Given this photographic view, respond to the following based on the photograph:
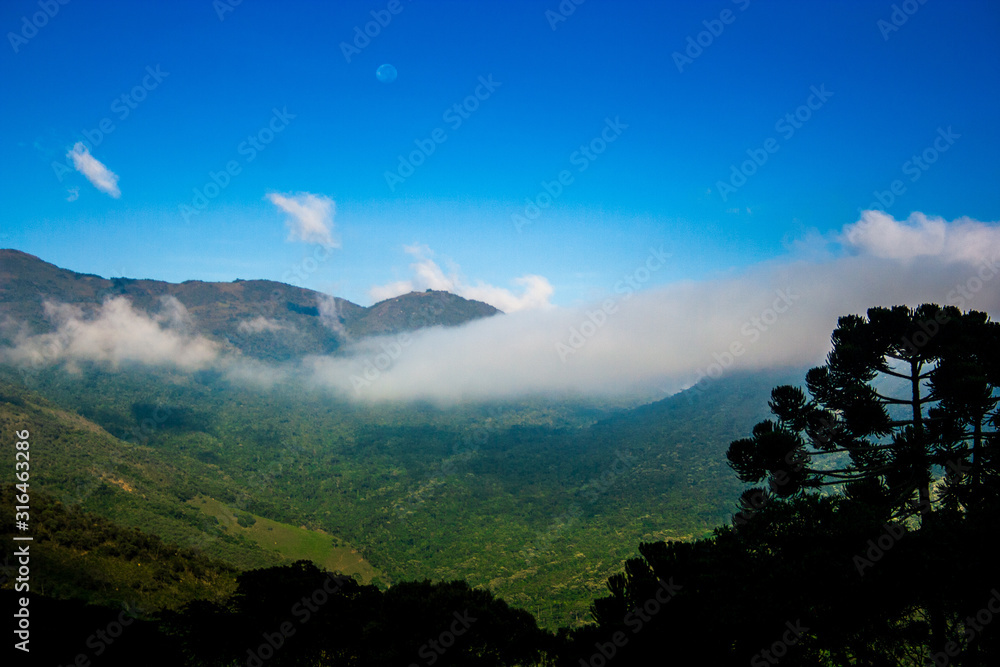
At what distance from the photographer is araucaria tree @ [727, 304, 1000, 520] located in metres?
8.64

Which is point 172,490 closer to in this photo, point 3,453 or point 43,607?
point 3,453

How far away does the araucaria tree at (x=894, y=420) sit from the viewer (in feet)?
28.3

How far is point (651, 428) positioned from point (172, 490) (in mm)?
147975

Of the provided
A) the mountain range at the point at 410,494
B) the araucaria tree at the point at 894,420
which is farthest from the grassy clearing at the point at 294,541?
the araucaria tree at the point at 894,420

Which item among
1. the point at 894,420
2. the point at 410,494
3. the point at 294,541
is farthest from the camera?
the point at 410,494

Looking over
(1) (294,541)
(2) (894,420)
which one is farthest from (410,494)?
(2) (894,420)

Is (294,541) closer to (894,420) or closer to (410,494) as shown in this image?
(410,494)

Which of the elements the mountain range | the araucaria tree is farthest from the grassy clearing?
the araucaria tree

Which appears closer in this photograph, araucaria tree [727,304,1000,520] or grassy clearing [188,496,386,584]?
araucaria tree [727,304,1000,520]

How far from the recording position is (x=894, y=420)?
954cm

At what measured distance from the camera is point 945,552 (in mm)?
7402

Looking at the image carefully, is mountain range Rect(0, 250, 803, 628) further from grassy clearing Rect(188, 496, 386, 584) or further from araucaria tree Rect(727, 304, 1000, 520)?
araucaria tree Rect(727, 304, 1000, 520)

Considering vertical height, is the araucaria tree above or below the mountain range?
above

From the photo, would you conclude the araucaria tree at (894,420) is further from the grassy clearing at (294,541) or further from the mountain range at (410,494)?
the grassy clearing at (294,541)
